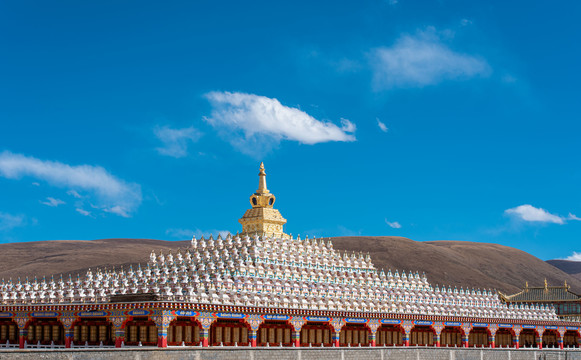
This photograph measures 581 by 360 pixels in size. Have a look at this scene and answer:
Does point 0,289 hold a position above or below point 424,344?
above

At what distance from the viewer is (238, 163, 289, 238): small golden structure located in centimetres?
7412

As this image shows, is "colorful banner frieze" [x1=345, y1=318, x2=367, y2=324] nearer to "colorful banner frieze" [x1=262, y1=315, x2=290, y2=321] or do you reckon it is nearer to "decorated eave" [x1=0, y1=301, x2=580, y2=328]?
"decorated eave" [x1=0, y1=301, x2=580, y2=328]

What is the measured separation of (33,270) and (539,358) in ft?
492

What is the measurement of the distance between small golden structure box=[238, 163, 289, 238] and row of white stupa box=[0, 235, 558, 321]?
8.33ft

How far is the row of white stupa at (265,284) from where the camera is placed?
57.7 metres

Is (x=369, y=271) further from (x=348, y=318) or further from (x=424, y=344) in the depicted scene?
(x=348, y=318)

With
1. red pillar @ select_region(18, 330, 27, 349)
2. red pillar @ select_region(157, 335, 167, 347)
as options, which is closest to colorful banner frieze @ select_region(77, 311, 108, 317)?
red pillar @ select_region(157, 335, 167, 347)

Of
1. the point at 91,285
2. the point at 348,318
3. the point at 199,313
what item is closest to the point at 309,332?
the point at 348,318

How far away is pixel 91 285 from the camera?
6425cm

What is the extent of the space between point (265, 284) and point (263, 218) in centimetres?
1431

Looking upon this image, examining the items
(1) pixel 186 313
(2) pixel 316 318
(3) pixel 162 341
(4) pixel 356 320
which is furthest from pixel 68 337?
(4) pixel 356 320

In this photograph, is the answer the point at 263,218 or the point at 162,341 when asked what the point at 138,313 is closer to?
the point at 162,341

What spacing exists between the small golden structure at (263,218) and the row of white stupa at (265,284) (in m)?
2.54

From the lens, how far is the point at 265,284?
60.3m
